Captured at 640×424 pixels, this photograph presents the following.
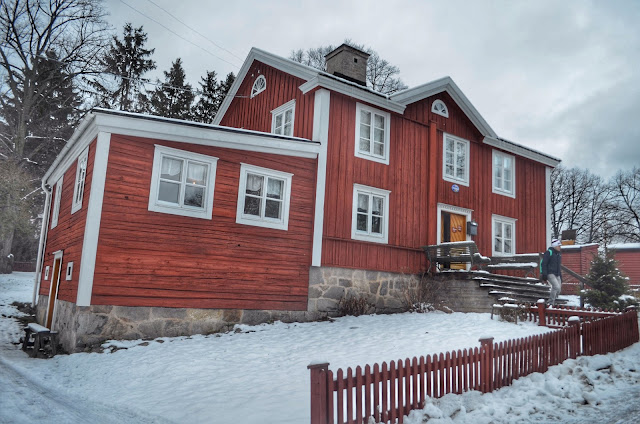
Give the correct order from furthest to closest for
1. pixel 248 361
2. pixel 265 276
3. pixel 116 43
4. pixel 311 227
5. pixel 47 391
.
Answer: pixel 116 43, pixel 311 227, pixel 265 276, pixel 248 361, pixel 47 391

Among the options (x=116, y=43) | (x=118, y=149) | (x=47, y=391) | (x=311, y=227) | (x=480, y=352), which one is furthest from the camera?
(x=116, y=43)

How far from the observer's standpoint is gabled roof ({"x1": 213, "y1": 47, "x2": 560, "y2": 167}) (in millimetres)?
14111

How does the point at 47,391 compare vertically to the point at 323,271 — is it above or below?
below

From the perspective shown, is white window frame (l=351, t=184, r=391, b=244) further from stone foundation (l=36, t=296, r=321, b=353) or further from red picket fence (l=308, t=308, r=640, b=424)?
red picket fence (l=308, t=308, r=640, b=424)

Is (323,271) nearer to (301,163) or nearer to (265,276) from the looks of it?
(265,276)

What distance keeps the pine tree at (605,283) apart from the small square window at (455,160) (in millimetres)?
5993

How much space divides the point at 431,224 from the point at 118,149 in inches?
404

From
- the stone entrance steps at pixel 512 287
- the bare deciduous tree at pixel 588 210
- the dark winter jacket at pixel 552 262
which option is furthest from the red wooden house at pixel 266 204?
the bare deciduous tree at pixel 588 210

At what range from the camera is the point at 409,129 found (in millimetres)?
16297

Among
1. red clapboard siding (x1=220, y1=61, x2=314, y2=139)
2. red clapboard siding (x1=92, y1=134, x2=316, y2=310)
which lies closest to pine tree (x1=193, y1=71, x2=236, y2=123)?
red clapboard siding (x1=220, y1=61, x2=314, y2=139)

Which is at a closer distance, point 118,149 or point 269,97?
point 118,149

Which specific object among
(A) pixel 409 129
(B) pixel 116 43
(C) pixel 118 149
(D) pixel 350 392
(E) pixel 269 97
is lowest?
(D) pixel 350 392

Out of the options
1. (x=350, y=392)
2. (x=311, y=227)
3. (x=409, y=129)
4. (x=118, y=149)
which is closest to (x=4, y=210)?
(x=118, y=149)

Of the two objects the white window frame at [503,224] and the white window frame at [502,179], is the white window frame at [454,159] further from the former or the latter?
the white window frame at [503,224]
